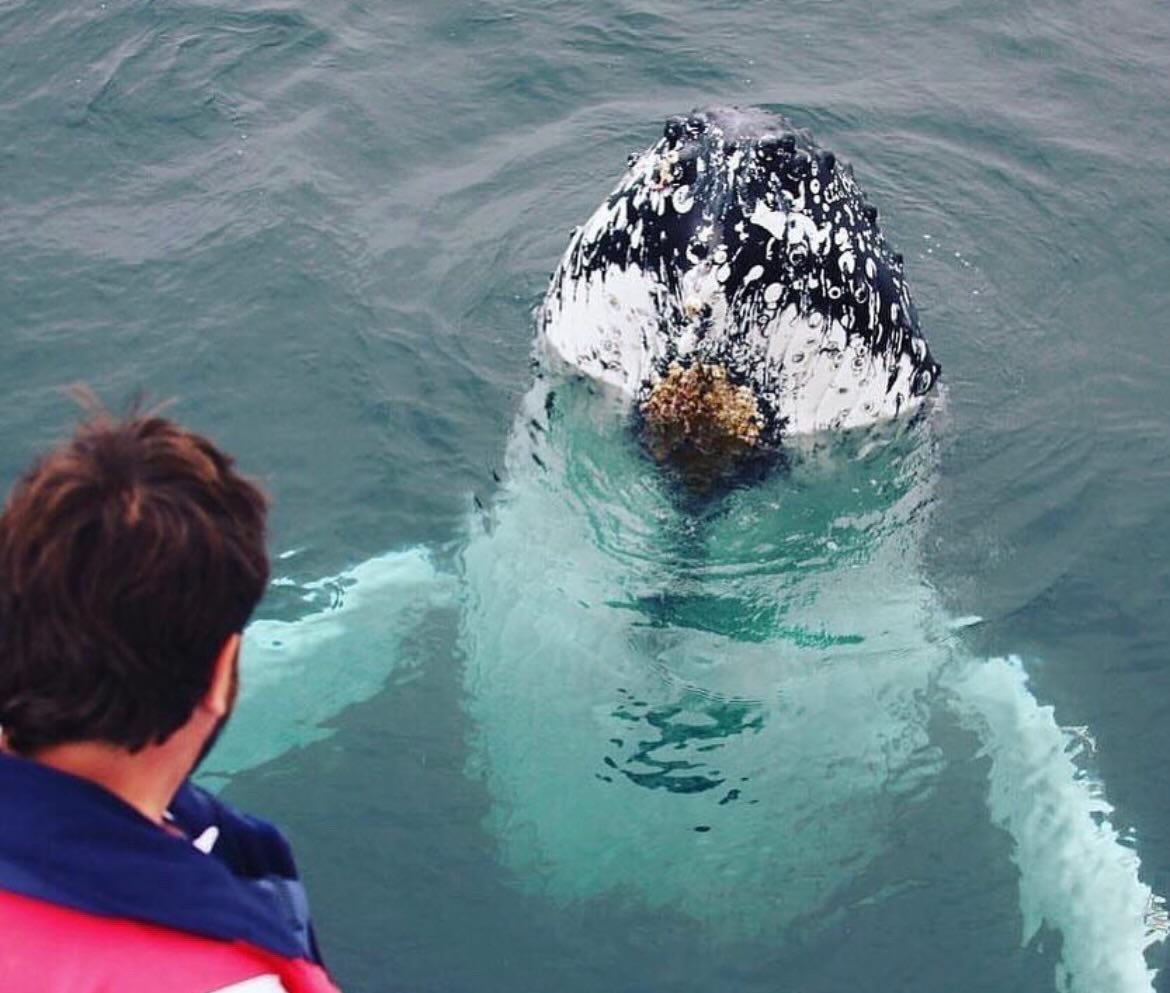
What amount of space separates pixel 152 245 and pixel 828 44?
24.7ft

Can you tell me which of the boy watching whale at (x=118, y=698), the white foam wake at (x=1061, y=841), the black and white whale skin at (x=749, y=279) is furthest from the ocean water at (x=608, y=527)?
the boy watching whale at (x=118, y=698)

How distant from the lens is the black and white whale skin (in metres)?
7.83

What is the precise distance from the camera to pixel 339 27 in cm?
1738

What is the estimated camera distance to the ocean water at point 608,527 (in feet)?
29.5

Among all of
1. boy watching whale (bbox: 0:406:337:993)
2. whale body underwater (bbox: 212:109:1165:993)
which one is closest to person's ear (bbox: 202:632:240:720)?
boy watching whale (bbox: 0:406:337:993)

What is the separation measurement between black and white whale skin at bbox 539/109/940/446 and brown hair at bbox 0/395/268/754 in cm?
461

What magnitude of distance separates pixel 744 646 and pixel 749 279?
7.28 ft

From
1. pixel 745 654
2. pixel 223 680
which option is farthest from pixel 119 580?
pixel 745 654

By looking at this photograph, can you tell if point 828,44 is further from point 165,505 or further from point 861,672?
point 165,505

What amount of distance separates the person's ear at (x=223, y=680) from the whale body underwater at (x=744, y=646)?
4.66m

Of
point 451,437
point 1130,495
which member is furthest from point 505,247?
point 1130,495

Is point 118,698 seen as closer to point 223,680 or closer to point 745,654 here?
point 223,680

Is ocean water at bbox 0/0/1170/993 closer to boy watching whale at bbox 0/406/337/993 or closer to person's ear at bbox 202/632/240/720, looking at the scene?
person's ear at bbox 202/632/240/720

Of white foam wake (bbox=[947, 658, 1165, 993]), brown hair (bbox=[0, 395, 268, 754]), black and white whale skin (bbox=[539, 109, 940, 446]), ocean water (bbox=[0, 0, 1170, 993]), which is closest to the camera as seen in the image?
brown hair (bbox=[0, 395, 268, 754])
